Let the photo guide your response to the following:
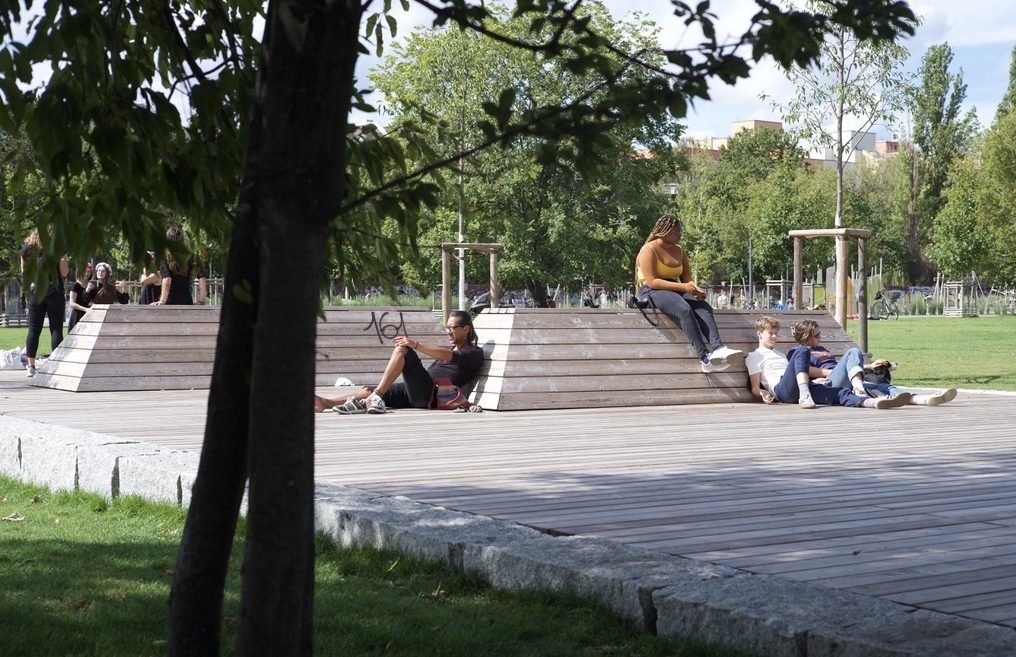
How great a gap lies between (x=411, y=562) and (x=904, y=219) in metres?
90.1

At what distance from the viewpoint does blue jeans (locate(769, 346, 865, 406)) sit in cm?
1301

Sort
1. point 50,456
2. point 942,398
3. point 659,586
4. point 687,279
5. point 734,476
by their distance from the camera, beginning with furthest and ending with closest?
point 687,279 < point 942,398 < point 50,456 < point 734,476 < point 659,586

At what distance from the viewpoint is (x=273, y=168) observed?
2879 mm

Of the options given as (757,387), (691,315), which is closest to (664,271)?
(691,315)

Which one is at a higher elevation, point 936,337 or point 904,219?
point 904,219

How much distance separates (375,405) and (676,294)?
12.0ft

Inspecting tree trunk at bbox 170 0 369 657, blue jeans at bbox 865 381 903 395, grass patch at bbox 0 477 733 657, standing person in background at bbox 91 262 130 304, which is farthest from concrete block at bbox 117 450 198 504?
standing person in background at bbox 91 262 130 304

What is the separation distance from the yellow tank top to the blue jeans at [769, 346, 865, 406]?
1466 millimetres

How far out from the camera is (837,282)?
1736cm

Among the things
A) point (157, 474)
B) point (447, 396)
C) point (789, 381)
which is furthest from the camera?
point (789, 381)

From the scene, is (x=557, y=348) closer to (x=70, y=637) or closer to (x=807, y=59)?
(x=70, y=637)

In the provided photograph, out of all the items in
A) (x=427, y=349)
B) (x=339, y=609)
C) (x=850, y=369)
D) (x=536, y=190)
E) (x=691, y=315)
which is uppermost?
(x=536, y=190)

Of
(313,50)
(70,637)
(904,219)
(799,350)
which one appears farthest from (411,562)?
(904,219)

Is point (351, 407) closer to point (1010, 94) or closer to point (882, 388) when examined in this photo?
point (882, 388)
